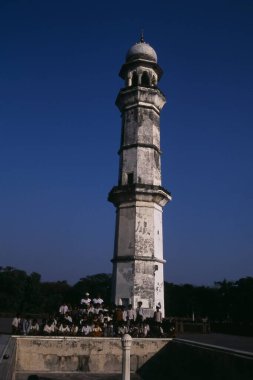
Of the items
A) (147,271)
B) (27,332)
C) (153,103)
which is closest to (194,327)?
(147,271)

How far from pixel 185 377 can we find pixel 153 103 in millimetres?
17086

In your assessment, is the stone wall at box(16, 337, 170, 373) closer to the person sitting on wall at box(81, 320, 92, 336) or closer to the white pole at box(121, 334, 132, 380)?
the person sitting on wall at box(81, 320, 92, 336)

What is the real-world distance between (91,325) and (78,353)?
4.14ft

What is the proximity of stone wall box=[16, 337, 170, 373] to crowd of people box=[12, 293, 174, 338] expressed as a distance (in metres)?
0.47

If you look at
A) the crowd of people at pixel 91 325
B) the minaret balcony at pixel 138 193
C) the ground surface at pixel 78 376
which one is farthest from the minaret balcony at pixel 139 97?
the ground surface at pixel 78 376

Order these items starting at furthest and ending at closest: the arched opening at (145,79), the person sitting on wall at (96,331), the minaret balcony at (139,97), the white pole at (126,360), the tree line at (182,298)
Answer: the tree line at (182,298)
the arched opening at (145,79)
the minaret balcony at (139,97)
the person sitting on wall at (96,331)
the white pole at (126,360)

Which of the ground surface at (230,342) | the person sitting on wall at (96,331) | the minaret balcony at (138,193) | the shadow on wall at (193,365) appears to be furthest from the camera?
the minaret balcony at (138,193)

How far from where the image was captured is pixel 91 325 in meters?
17.0

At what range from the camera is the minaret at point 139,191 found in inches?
884

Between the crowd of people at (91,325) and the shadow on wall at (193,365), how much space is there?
1287 millimetres

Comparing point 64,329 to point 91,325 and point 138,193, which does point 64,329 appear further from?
point 138,193

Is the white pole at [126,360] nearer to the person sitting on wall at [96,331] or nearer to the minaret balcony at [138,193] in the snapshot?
the person sitting on wall at [96,331]

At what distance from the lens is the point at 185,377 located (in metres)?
13.9

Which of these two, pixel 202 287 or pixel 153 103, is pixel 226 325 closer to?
pixel 153 103
